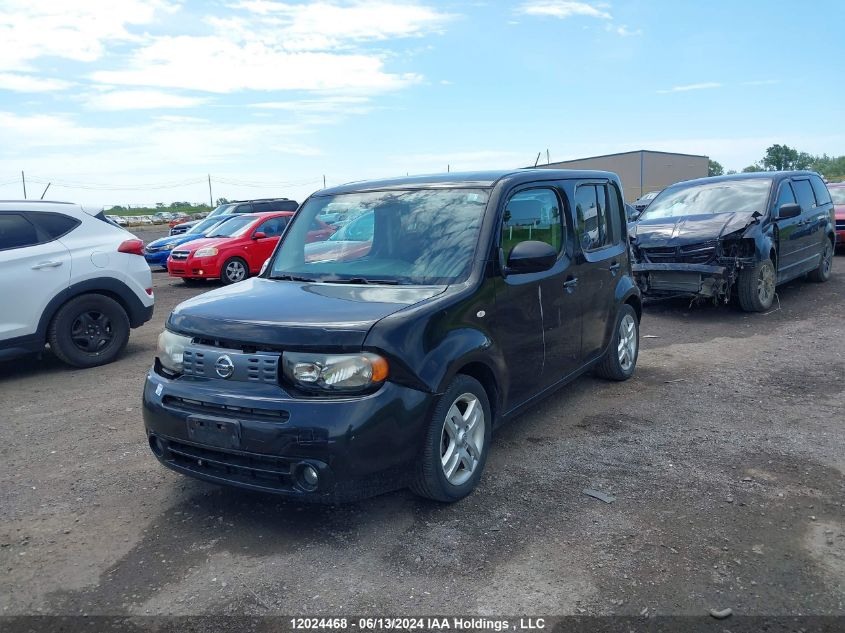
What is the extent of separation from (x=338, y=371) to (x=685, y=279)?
694 cm

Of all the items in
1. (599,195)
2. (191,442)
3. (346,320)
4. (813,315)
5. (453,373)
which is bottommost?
(813,315)

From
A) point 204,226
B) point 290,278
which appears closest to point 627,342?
point 290,278

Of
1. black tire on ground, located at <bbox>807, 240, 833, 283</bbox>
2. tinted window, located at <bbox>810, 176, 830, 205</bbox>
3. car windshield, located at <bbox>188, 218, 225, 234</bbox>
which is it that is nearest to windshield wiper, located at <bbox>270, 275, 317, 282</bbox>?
tinted window, located at <bbox>810, 176, 830, 205</bbox>

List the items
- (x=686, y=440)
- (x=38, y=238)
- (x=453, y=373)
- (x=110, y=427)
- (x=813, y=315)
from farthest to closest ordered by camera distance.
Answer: (x=813, y=315) → (x=38, y=238) → (x=110, y=427) → (x=686, y=440) → (x=453, y=373)

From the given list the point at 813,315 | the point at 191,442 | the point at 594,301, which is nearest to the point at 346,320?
the point at 191,442

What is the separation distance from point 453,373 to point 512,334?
0.77 m

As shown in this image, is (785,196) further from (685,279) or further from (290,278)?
(290,278)

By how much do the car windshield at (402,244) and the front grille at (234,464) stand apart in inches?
50.3

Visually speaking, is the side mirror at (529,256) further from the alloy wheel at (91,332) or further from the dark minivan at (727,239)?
the dark minivan at (727,239)

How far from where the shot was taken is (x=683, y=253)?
925 centimetres

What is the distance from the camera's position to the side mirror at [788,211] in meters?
9.67

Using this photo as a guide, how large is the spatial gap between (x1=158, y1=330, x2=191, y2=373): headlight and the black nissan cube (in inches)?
0.4

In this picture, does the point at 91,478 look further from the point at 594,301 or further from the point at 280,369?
the point at 594,301

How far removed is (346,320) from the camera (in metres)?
3.52
